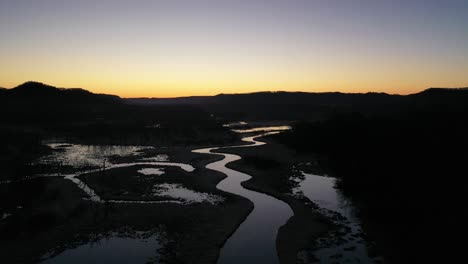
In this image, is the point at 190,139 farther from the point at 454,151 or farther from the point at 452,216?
the point at 452,216

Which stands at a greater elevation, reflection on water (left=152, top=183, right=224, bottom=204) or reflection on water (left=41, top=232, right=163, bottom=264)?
reflection on water (left=41, top=232, right=163, bottom=264)

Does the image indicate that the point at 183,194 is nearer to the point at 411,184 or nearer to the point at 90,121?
the point at 411,184

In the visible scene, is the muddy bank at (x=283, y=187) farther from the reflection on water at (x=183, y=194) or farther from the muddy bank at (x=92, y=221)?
the reflection on water at (x=183, y=194)

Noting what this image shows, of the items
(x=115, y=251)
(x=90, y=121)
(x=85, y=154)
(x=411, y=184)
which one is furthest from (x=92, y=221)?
(x=90, y=121)

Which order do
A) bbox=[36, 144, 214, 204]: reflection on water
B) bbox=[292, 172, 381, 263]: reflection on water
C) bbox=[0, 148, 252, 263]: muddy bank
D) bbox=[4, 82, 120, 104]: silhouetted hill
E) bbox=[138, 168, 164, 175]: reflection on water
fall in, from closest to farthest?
bbox=[292, 172, 381, 263]: reflection on water
bbox=[0, 148, 252, 263]: muddy bank
bbox=[36, 144, 214, 204]: reflection on water
bbox=[138, 168, 164, 175]: reflection on water
bbox=[4, 82, 120, 104]: silhouetted hill

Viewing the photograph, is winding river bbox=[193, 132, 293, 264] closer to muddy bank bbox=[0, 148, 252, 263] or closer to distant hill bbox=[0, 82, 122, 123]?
muddy bank bbox=[0, 148, 252, 263]

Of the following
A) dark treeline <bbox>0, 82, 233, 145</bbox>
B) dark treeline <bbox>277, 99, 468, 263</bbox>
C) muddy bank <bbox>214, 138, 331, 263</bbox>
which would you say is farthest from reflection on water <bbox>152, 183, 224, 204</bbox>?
dark treeline <bbox>0, 82, 233, 145</bbox>
